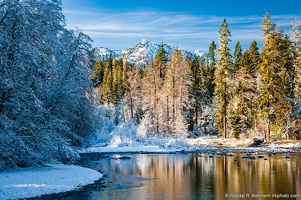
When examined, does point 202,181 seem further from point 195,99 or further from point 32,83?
point 195,99

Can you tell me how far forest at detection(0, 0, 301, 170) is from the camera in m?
16.9

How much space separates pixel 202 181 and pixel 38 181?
888 centimetres

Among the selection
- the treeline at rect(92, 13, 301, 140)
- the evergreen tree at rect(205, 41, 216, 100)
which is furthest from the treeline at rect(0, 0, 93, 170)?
the evergreen tree at rect(205, 41, 216, 100)

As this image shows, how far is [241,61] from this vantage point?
59.1m

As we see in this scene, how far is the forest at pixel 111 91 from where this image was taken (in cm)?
1694

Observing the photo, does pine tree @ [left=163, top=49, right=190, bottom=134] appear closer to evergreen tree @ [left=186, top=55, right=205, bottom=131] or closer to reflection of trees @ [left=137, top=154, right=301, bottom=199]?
evergreen tree @ [left=186, top=55, right=205, bottom=131]

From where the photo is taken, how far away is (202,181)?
19.0 metres

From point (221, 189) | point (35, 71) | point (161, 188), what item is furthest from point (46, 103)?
point (221, 189)

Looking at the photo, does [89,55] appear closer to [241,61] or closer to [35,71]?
[35,71]

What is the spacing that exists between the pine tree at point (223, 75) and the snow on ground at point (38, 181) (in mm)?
35627

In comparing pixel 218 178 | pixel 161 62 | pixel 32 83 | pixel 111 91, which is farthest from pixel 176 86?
pixel 32 83

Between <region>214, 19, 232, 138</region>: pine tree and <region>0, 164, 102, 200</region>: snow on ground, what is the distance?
3563cm

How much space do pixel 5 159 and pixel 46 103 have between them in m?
5.23

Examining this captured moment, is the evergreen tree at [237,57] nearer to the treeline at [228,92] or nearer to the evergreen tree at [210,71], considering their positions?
the treeline at [228,92]
